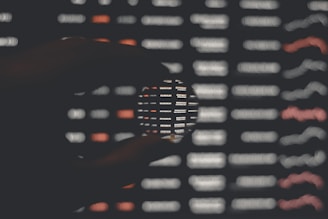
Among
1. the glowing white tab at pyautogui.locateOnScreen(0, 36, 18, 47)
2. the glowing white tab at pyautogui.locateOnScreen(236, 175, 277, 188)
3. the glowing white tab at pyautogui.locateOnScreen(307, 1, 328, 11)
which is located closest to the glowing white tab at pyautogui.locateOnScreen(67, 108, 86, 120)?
the glowing white tab at pyautogui.locateOnScreen(0, 36, 18, 47)

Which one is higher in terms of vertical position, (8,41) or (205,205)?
(8,41)

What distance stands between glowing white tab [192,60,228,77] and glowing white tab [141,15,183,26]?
104mm

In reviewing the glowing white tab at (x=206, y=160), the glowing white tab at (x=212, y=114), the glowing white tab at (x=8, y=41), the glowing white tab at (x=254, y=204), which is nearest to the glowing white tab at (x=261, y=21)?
the glowing white tab at (x=212, y=114)

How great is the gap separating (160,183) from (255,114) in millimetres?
282

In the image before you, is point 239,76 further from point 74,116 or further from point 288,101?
point 74,116

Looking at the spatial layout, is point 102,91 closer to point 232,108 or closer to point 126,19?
point 126,19

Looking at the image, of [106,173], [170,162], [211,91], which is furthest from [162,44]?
[106,173]

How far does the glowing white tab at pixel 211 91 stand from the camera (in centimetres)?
108

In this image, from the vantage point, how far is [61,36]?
1.03 metres

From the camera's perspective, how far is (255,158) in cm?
112

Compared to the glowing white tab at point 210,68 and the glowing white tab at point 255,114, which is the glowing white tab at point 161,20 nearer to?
the glowing white tab at point 210,68

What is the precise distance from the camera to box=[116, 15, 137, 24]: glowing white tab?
105 cm

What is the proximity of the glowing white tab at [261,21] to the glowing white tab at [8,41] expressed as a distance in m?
0.53

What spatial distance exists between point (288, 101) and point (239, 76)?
134 millimetres
